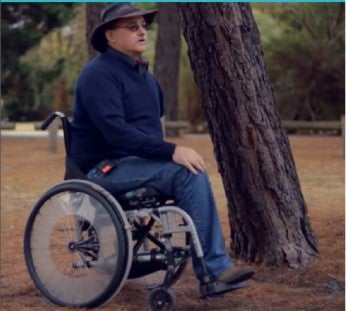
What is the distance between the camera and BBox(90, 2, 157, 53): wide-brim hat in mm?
5590

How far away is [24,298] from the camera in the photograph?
6.17 metres

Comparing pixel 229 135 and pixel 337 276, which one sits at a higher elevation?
pixel 229 135

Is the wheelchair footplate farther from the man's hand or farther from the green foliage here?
the green foliage

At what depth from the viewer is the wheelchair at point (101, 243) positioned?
5348 millimetres

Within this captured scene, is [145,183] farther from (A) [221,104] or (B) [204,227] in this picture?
(A) [221,104]

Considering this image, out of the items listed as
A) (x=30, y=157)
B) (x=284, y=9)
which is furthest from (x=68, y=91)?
(x=30, y=157)

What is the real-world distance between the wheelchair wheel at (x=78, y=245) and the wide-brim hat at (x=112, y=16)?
30.7 inches

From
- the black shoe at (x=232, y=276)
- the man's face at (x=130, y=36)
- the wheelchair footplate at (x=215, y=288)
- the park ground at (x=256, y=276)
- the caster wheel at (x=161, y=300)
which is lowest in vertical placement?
the park ground at (x=256, y=276)

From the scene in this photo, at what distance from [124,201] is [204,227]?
47 centimetres

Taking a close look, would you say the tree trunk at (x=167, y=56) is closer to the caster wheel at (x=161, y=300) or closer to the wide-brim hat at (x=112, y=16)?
the wide-brim hat at (x=112, y=16)

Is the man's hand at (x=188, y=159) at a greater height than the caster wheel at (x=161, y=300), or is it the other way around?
the man's hand at (x=188, y=159)

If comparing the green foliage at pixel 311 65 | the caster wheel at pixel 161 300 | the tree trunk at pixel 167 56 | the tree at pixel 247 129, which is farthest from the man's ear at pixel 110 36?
the green foliage at pixel 311 65

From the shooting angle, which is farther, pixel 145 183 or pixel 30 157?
pixel 30 157

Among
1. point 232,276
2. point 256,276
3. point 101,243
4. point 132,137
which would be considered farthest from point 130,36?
point 256,276
